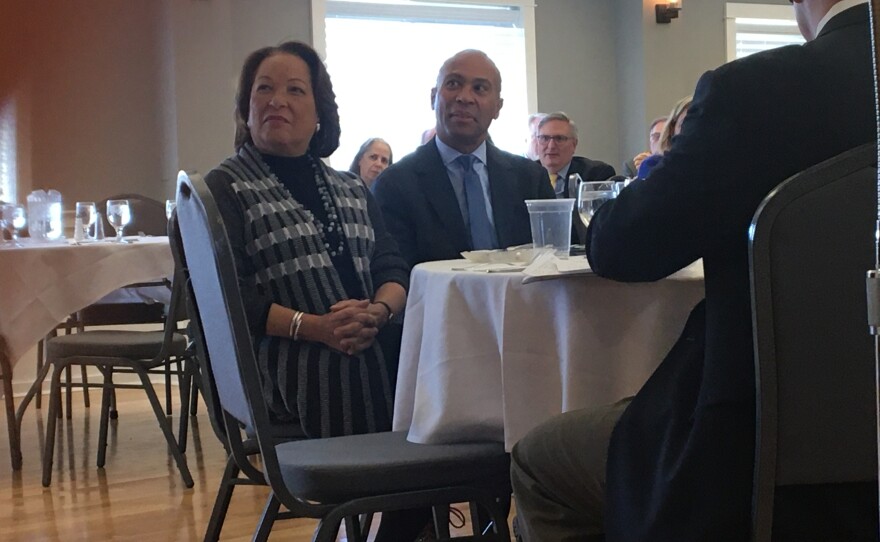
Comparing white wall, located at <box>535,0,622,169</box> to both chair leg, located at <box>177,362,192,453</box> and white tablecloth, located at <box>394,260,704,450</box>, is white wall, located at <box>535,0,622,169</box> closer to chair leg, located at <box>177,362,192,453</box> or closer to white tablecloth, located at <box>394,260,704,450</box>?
chair leg, located at <box>177,362,192,453</box>

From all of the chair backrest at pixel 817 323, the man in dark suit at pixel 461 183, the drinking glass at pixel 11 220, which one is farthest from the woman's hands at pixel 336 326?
the drinking glass at pixel 11 220

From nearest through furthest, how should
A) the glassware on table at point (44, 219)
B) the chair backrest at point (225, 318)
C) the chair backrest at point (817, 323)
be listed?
the chair backrest at point (817, 323)
the chair backrest at point (225, 318)
the glassware on table at point (44, 219)

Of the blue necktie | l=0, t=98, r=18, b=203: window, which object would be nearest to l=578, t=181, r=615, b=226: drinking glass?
the blue necktie

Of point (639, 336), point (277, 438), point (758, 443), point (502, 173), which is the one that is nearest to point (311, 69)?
point (502, 173)

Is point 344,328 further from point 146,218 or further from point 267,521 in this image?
point 146,218

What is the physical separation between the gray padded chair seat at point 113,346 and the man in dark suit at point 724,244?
2.36 m

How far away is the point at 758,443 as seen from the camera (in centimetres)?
97

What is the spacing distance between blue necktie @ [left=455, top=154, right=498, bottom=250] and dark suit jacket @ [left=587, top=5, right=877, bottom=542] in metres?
1.44

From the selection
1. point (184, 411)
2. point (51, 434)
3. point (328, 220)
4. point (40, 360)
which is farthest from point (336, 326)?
point (40, 360)

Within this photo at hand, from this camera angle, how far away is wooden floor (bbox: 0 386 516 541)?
8.48ft

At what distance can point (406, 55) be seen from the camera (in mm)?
6297

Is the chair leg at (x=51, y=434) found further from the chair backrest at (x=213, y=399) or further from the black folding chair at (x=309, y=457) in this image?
the black folding chair at (x=309, y=457)

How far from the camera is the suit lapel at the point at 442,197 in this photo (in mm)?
2484

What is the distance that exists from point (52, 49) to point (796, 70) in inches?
217
